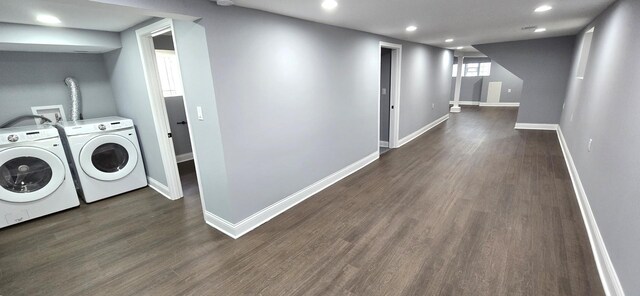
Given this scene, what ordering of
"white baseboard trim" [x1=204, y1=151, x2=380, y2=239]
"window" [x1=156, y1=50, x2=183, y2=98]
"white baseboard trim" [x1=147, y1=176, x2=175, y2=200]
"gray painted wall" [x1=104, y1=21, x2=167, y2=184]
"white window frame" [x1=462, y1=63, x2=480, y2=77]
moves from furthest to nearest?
"white window frame" [x1=462, y1=63, x2=480, y2=77]
"window" [x1=156, y1=50, x2=183, y2=98]
"white baseboard trim" [x1=147, y1=176, x2=175, y2=200]
"gray painted wall" [x1=104, y1=21, x2=167, y2=184]
"white baseboard trim" [x1=204, y1=151, x2=380, y2=239]

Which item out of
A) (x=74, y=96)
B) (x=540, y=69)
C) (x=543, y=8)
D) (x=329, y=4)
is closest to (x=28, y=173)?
(x=74, y=96)

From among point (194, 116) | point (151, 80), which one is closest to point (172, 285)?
point (194, 116)

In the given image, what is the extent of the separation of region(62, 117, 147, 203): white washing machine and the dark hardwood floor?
0.62ft

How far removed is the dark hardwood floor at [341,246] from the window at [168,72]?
6.69 ft

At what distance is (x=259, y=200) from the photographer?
2.79 meters

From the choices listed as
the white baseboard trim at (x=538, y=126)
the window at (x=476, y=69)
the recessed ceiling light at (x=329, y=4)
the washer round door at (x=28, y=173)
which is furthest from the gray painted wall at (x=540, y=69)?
the washer round door at (x=28, y=173)

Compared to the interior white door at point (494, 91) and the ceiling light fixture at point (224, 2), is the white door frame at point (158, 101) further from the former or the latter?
the interior white door at point (494, 91)

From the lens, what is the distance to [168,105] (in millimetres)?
4832

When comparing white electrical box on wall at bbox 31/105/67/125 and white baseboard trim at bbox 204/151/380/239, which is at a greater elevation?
white electrical box on wall at bbox 31/105/67/125

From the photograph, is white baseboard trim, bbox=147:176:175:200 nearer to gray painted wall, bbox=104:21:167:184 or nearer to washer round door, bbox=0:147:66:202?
gray painted wall, bbox=104:21:167:184

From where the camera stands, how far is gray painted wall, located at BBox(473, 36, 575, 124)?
240 inches

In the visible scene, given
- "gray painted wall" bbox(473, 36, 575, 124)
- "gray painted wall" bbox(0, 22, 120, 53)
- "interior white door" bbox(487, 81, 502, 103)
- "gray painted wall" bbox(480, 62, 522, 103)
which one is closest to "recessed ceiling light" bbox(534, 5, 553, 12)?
"gray painted wall" bbox(473, 36, 575, 124)

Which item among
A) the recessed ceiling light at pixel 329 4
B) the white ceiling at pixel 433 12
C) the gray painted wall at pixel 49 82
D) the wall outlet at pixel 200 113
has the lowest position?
the wall outlet at pixel 200 113

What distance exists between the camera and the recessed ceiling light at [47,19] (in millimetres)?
2428
